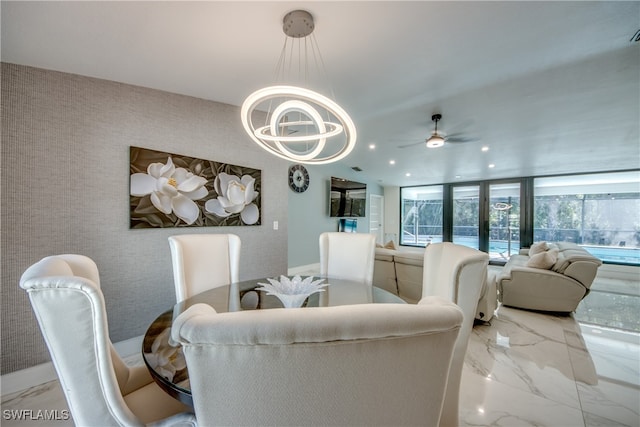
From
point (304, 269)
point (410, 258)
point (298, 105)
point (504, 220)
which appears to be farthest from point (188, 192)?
point (504, 220)

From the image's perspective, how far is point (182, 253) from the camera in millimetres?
1814

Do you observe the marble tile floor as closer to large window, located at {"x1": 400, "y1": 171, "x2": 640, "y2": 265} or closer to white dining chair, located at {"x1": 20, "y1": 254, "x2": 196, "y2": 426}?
white dining chair, located at {"x1": 20, "y1": 254, "x2": 196, "y2": 426}

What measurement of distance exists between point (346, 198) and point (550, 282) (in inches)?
162

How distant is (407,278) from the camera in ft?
10.3

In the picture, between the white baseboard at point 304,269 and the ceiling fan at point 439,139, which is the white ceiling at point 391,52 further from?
the white baseboard at point 304,269

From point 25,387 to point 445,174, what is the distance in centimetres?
745

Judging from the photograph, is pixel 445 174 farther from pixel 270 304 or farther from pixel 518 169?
pixel 270 304

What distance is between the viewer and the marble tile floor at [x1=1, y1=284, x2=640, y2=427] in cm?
155

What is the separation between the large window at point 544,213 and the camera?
550 centimetres

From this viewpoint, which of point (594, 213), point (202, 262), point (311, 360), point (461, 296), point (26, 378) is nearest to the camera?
point (311, 360)

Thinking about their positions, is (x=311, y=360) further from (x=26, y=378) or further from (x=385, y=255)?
(x=385, y=255)

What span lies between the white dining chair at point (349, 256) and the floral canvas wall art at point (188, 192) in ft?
3.57

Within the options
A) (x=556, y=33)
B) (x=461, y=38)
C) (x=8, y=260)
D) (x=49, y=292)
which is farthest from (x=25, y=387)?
(x=556, y=33)

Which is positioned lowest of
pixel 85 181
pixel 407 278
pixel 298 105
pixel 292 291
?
pixel 407 278
